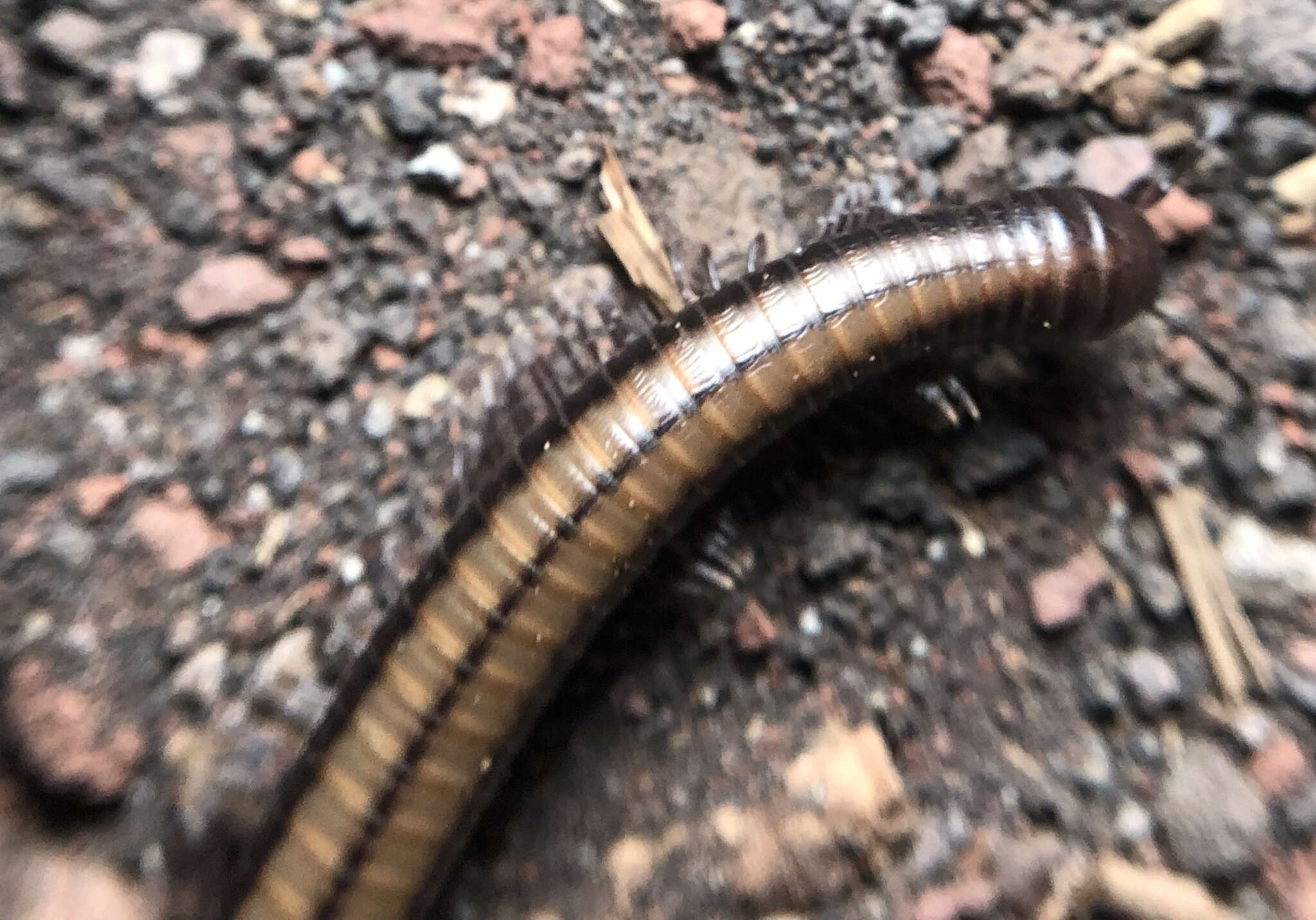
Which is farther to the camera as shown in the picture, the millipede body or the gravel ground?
the gravel ground

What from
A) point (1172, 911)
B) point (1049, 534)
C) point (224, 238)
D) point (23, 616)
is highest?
point (224, 238)

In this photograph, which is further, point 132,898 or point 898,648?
point 898,648

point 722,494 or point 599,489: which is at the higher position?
point 599,489

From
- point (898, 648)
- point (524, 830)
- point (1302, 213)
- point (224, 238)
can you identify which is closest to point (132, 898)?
point (524, 830)

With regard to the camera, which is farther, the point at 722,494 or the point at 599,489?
the point at 722,494

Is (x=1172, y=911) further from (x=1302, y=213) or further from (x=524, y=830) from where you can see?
(x=1302, y=213)
